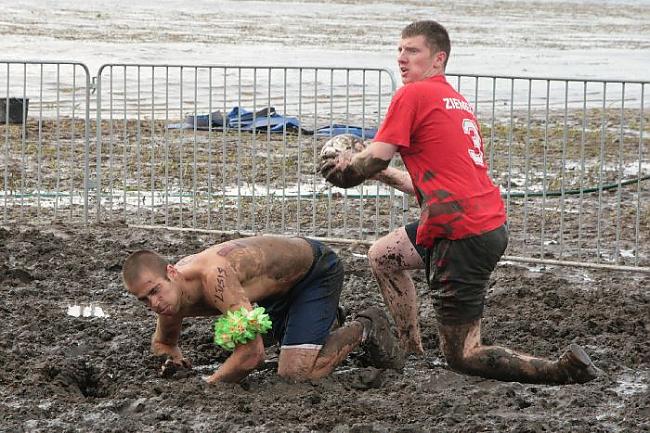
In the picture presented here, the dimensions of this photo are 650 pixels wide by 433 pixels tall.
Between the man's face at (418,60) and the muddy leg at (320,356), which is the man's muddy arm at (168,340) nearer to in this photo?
the muddy leg at (320,356)

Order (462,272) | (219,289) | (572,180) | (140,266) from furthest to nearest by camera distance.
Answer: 1. (572,180)
2. (462,272)
3. (219,289)
4. (140,266)

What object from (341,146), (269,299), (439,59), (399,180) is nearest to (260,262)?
(269,299)

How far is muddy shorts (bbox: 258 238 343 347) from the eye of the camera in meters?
6.42

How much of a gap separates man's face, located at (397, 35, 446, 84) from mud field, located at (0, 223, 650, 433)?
146cm

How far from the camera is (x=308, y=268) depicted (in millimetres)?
6488

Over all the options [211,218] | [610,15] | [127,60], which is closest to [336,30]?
[127,60]

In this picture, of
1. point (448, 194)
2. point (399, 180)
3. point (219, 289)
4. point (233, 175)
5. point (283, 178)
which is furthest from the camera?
point (233, 175)

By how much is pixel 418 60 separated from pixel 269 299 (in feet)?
4.53

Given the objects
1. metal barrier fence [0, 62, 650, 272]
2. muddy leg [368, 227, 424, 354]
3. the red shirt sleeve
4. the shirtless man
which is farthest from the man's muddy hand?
metal barrier fence [0, 62, 650, 272]

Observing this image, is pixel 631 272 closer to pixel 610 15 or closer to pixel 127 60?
pixel 127 60

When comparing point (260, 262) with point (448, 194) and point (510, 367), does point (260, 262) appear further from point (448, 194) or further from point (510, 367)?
point (510, 367)

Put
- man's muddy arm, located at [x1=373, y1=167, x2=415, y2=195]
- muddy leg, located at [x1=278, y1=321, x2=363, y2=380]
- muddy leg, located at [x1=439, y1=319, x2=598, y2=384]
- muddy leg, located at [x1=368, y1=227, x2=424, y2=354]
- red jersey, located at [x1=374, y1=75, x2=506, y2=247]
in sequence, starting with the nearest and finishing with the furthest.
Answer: red jersey, located at [x1=374, y1=75, x2=506, y2=247] → muddy leg, located at [x1=439, y1=319, x2=598, y2=384] → muddy leg, located at [x1=278, y1=321, x2=363, y2=380] → man's muddy arm, located at [x1=373, y1=167, x2=415, y2=195] → muddy leg, located at [x1=368, y1=227, x2=424, y2=354]

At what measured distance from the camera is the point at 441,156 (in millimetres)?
6203

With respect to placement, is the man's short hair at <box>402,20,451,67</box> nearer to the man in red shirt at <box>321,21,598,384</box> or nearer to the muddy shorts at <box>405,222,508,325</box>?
the man in red shirt at <box>321,21,598,384</box>
